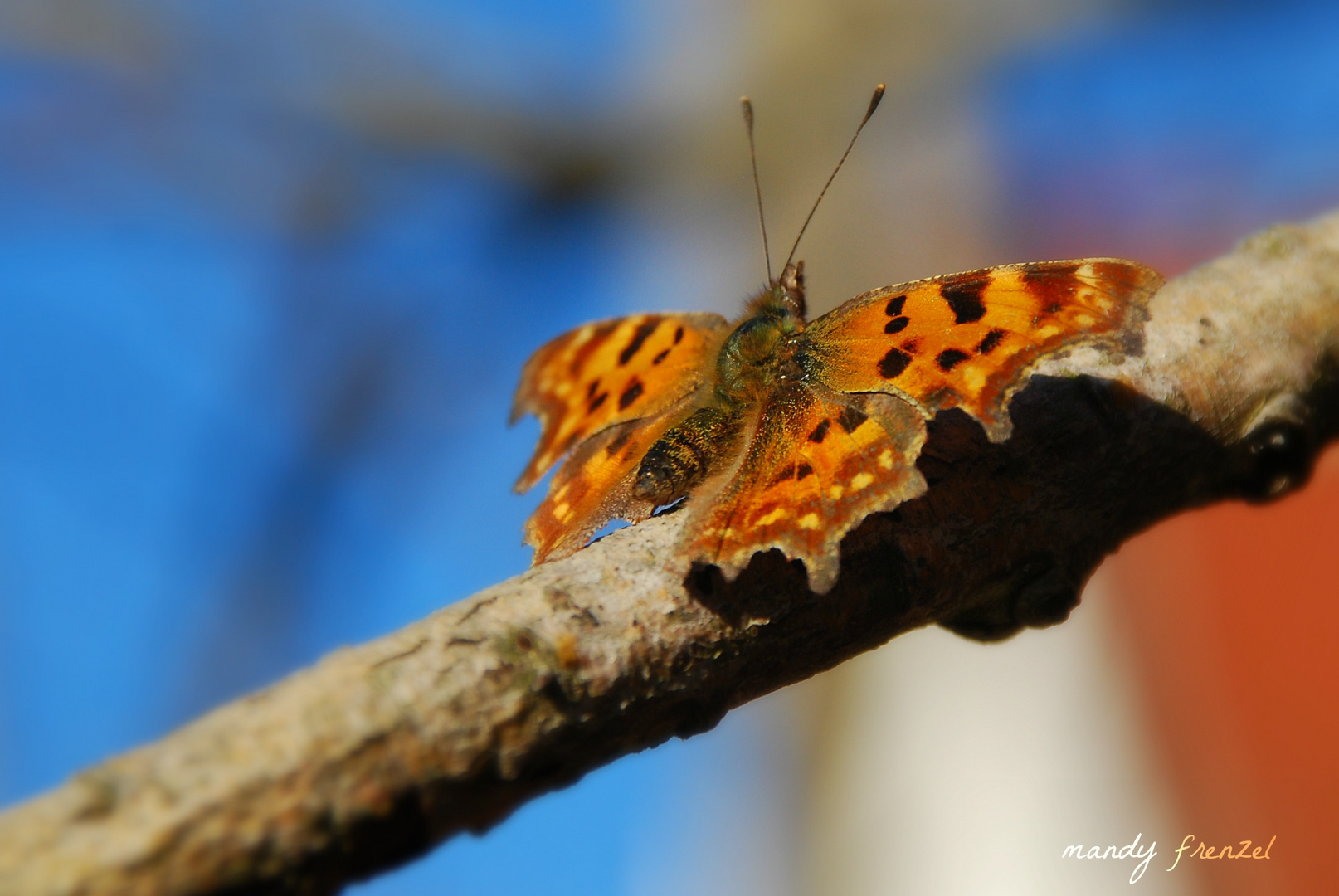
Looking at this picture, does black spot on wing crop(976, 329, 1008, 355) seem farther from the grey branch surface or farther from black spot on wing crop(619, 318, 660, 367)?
black spot on wing crop(619, 318, 660, 367)

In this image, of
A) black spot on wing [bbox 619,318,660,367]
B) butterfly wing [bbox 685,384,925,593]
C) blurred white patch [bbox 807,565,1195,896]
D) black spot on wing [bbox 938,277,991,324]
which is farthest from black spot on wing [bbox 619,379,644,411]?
blurred white patch [bbox 807,565,1195,896]

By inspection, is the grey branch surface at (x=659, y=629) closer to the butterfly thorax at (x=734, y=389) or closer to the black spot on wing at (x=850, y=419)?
the black spot on wing at (x=850, y=419)

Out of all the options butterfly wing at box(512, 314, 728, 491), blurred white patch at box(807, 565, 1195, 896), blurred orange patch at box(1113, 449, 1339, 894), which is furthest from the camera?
blurred white patch at box(807, 565, 1195, 896)

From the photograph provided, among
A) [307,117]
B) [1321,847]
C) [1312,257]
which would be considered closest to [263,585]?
[307,117]

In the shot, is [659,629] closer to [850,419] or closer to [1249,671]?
[850,419]

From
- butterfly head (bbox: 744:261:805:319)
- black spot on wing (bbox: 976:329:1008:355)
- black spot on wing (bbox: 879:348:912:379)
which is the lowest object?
black spot on wing (bbox: 976:329:1008:355)

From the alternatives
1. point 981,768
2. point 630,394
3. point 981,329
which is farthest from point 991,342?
point 981,768

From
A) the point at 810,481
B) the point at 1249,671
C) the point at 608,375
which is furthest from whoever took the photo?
the point at 1249,671

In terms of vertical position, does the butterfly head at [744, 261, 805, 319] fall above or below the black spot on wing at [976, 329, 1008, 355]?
above
